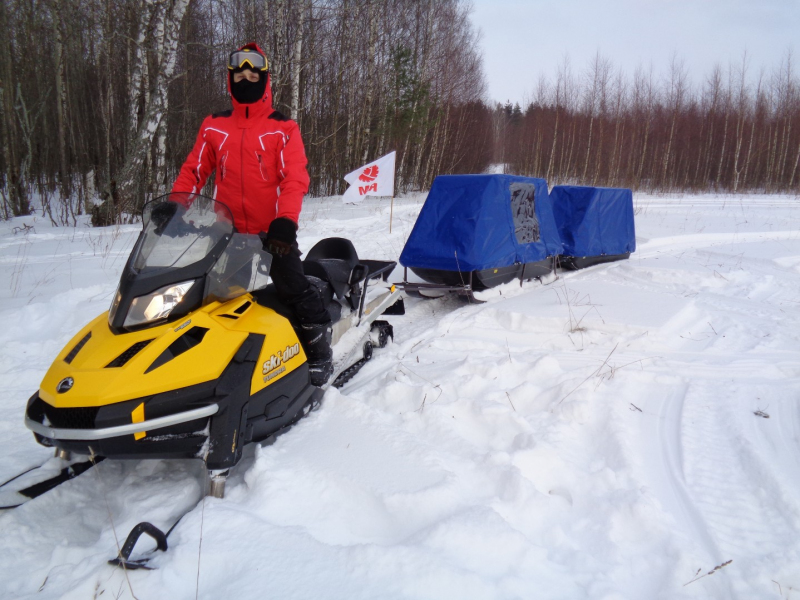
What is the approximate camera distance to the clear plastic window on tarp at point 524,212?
612 centimetres

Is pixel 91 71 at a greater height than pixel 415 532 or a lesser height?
greater

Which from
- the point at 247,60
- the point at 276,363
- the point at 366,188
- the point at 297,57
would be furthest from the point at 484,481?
the point at 297,57

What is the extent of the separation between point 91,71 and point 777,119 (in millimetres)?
33680

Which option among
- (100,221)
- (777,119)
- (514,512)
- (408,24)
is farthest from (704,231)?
(777,119)

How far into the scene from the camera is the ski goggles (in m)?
2.67

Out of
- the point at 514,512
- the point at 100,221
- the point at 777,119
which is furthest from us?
the point at 777,119

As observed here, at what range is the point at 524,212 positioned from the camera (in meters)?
6.30

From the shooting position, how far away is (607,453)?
2.68m

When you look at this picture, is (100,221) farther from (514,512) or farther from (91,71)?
(91,71)

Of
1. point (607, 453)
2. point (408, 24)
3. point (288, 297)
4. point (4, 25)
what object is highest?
point (408, 24)

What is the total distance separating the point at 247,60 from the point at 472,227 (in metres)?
3.40

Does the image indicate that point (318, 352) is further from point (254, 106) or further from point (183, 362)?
point (254, 106)

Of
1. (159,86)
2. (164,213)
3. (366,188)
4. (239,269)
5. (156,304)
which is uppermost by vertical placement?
(159,86)

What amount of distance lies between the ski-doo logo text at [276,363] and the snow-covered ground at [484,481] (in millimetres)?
348
